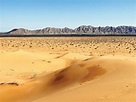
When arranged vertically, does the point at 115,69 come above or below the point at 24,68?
above

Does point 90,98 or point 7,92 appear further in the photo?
point 7,92

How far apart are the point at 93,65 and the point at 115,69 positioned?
1.91 m

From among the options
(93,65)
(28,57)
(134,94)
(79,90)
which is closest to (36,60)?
(28,57)

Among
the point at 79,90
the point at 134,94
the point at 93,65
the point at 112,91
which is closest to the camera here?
the point at 134,94

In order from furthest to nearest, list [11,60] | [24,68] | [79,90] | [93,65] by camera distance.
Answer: [11,60]
[24,68]
[93,65]
[79,90]

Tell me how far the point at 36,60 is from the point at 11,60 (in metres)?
2.23

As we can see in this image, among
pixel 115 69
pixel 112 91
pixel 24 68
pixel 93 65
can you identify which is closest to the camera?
pixel 112 91

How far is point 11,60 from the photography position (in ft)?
86.3

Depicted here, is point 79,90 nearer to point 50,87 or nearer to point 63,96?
point 63,96

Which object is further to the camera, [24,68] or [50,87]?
[24,68]

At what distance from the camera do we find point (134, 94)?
347 inches

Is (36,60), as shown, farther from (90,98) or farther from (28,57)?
(90,98)

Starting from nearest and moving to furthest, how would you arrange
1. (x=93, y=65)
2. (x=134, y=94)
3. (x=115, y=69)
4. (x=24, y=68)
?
(x=134, y=94), (x=115, y=69), (x=93, y=65), (x=24, y=68)

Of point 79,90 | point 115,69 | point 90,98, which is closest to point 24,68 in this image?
point 115,69
